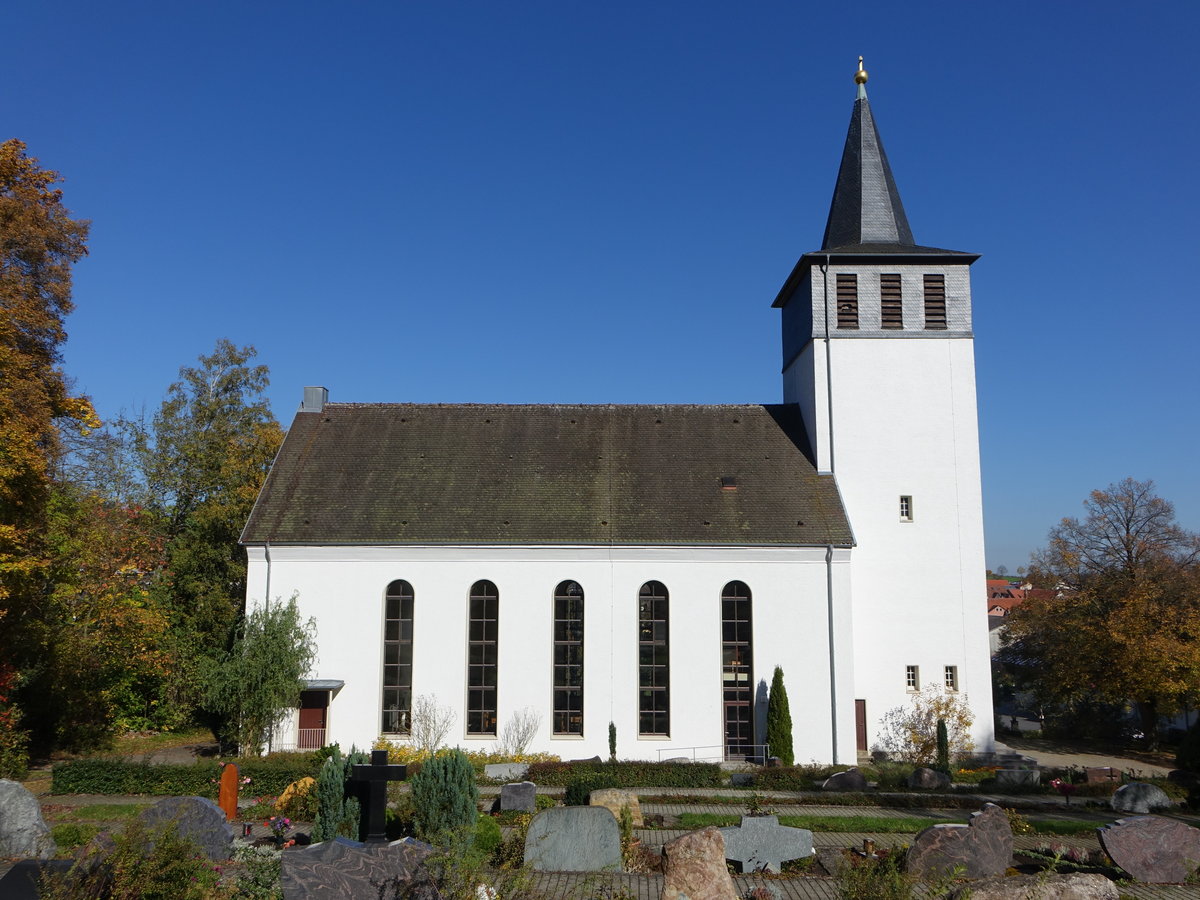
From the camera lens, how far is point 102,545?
28.9 m

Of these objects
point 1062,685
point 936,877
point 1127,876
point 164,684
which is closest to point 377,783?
point 936,877

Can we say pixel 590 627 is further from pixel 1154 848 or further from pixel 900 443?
pixel 1154 848

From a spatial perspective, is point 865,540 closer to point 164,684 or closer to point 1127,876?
point 1127,876

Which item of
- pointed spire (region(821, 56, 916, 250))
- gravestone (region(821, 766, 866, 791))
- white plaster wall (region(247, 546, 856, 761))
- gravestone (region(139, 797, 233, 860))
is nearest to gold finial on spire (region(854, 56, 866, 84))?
pointed spire (region(821, 56, 916, 250))

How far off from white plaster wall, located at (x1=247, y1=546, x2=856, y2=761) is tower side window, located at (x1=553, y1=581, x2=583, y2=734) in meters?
0.26

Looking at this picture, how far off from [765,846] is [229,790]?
37.5 feet

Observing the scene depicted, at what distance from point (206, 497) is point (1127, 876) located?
35726 millimetres

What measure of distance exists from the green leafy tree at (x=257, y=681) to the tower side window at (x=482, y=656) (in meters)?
5.02

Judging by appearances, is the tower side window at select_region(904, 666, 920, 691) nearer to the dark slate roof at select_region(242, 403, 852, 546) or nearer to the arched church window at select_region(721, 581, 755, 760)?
the dark slate roof at select_region(242, 403, 852, 546)

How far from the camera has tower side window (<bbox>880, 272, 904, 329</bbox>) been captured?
30.1 metres

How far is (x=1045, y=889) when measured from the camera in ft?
35.9

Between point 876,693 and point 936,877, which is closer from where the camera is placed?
point 936,877

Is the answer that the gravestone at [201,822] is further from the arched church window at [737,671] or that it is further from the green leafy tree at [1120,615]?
the green leafy tree at [1120,615]

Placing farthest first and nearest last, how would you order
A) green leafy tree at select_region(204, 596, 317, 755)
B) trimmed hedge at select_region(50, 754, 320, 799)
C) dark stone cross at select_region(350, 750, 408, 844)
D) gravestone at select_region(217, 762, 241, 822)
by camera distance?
green leafy tree at select_region(204, 596, 317, 755), trimmed hedge at select_region(50, 754, 320, 799), gravestone at select_region(217, 762, 241, 822), dark stone cross at select_region(350, 750, 408, 844)
